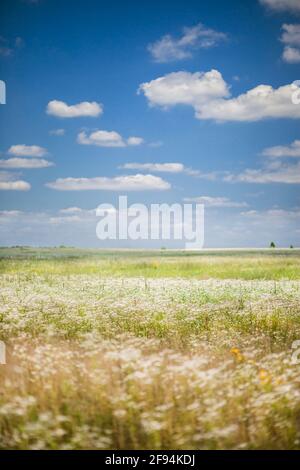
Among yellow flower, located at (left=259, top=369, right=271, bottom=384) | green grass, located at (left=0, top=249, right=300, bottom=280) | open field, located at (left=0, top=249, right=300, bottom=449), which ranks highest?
green grass, located at (left=0, top=249, right=300, bottom=280)

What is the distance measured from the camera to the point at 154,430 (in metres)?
4.13

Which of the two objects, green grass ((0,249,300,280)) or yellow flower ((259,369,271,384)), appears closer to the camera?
yellow flower ((259,369,271,384))

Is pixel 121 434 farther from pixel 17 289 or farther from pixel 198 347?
pixel 17 289

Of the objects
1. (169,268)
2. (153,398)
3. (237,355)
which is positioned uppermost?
(169,268)

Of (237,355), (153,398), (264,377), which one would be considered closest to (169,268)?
(237,355)

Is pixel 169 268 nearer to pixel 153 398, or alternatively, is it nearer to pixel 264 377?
pixel 264 377

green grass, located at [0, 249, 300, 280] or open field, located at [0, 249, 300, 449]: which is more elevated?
green grass, located at [0, 249, 300, 280]

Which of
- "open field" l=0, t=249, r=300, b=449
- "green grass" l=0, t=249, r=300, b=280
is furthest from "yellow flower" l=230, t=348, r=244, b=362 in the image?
"green grass" l=0, t=249, r=300, b=280

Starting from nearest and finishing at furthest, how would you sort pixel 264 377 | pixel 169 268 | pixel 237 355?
1. pixel 264 377
2. pixel 237 355
3. pixel 169 268

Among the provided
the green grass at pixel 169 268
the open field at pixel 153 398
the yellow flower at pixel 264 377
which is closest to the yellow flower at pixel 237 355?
the open field at pixel 153 398

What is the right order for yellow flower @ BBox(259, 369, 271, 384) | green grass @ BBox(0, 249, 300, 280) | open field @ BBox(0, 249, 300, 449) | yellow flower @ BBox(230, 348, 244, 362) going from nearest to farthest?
1. open field @ BBox(0, 249, 300, 449)
2. yellow flower @ BBox(259, 369, 271, 384)
3. yellow flower @ BBox(230, 348, 244, 362)
4. green grass @ BBox(0, 249, 300, 280)

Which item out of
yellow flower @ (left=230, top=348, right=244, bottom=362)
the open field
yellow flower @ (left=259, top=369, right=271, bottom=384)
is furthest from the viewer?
yellow flower @ (left=230, top=348, right=244, bottom=362)

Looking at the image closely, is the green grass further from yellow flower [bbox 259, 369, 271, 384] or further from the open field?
yellow flower [bbox 259, 369, 271, 384]

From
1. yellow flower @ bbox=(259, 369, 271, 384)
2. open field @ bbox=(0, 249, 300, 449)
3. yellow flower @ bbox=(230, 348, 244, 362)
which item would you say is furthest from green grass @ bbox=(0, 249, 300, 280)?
yellow flower @ bbox=(259, 369, 271, 384)
